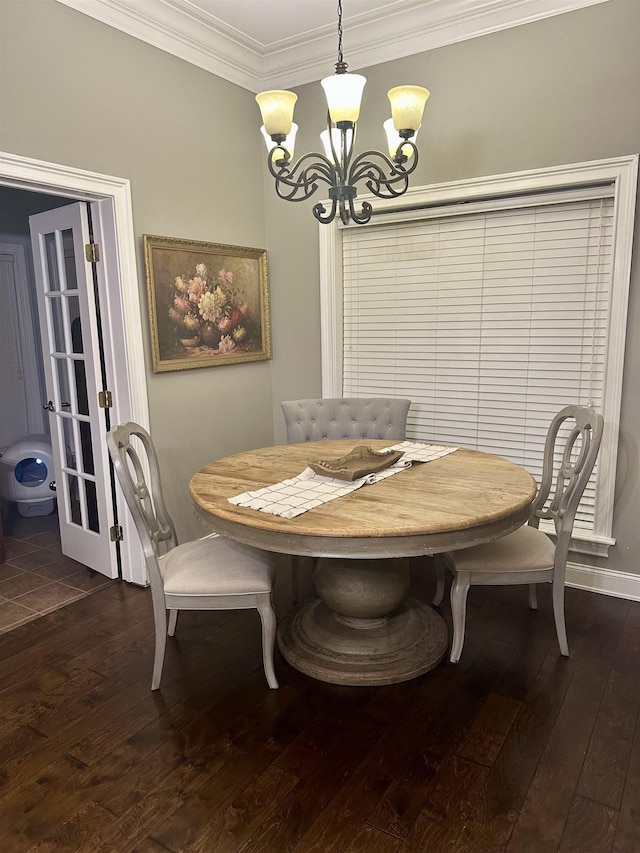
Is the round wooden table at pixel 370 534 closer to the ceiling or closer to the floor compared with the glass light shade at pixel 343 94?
closer to the floor

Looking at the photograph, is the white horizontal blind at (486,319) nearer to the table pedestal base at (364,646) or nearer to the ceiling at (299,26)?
the ceiling at (299,26)

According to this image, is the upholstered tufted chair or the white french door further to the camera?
the upholstered tufted chair

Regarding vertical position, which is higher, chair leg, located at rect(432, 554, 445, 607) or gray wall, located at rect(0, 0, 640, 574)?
gray wall, located at rect(0, 0, 640, 574)

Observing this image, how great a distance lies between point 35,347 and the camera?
5277 mm

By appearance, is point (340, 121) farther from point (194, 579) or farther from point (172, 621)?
point (172, 621)

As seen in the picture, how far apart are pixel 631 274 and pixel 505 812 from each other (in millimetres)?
2309

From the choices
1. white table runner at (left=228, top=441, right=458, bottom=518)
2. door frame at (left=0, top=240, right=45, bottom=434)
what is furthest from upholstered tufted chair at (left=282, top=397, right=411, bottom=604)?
door frame at (left=0, top=240, right=45, bottom=434)

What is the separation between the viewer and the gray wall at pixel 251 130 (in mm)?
2592

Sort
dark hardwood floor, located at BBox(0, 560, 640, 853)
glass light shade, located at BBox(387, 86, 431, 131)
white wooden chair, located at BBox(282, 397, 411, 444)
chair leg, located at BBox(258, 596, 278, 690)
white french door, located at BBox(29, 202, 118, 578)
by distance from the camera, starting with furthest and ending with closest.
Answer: white wooden chair, located at BBox(282, 397, 411, 444), white french door, located at BBox(29, 202, 118, 578), chair leg, located at BBox(258, 596, 278, 690), glass light shade, located at BBox(387, 86, 431, 131), dark hardwood floor, located at BBox(0, 560, 640, 853)

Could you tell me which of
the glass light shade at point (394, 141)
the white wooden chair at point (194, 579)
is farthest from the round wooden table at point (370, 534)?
the glass light shade at point (394, 141)

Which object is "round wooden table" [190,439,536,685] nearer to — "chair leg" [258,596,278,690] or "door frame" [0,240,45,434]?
"chair leg" [258,596,278,690]

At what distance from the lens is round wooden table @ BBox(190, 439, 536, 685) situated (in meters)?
1.83

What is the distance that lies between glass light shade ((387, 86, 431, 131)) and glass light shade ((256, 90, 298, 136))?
1.21ft

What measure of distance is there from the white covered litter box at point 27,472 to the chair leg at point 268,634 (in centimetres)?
264
